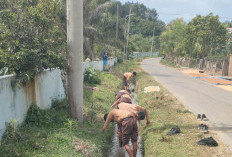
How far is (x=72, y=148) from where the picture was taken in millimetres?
5199

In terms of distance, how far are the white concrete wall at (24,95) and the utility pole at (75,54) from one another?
2.63 ft

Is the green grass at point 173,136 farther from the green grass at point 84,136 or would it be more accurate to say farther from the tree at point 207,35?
the tree at point 207,35

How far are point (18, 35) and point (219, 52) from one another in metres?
25.8

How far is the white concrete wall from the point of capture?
4.77 m

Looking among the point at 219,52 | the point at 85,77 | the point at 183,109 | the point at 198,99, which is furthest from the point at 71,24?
the point at 219,52

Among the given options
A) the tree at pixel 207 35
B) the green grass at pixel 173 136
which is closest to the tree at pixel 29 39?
the green grass at pixel 173 136

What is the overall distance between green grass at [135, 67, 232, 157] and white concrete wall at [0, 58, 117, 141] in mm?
3275

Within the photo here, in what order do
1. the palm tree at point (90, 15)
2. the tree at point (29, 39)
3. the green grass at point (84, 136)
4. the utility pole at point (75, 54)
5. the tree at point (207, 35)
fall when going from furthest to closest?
the tree at point (207, 35)
the palm tree at point (90, 15)
the utility pole at point (75, 54)
the tree at point (29, 39)
the green grass at point (84, 136)

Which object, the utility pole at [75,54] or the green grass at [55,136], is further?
the utility pole at [75,54]

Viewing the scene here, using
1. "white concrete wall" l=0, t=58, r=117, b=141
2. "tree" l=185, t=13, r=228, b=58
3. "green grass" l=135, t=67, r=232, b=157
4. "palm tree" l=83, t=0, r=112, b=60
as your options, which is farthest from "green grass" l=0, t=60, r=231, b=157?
"tree" l=185, t=13, r=228, b=58

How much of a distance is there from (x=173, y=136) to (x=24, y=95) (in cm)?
416

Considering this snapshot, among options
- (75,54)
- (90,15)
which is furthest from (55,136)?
(90,15)

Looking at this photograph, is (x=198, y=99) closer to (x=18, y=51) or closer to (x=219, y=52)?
(x=18, y=51)

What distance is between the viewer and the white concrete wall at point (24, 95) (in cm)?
477
